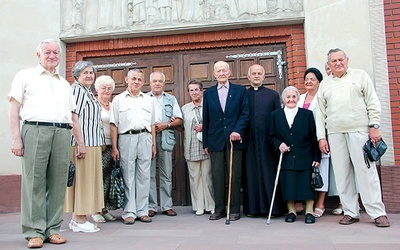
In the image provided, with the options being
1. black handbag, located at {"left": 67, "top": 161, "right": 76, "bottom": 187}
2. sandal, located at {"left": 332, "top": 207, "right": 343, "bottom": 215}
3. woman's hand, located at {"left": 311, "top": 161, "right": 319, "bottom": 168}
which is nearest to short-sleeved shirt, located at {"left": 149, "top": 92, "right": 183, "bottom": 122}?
black handbag, located at {"left": 67, "top": 161, "right": 76, "bottom": 187}

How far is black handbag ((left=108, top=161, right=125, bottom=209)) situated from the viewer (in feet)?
17.4

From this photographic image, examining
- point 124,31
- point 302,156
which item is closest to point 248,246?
→ point 302,156

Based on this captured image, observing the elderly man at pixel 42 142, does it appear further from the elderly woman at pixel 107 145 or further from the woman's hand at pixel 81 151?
the elderly woman at pixel 107 145

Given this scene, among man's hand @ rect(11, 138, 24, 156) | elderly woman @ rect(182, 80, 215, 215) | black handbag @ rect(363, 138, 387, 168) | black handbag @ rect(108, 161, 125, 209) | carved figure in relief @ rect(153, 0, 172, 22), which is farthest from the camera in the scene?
carved figure in relief @ rect(153, 0, 172, 22)

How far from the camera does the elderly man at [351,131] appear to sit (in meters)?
4.80

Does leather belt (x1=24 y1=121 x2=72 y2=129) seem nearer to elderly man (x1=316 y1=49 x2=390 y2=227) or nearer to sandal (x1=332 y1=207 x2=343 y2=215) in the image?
elderly man (x1=316 y1=49 x2=390 y2=227)

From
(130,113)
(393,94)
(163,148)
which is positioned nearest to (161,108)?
(163,148)

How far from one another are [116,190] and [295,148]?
7.91 feet

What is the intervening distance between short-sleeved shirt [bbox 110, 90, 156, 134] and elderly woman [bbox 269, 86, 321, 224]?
1.72m

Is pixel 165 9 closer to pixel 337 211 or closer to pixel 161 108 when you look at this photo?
pixel 161 108

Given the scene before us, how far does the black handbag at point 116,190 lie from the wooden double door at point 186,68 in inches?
74.6

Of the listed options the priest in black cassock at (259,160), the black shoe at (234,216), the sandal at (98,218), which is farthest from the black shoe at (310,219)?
the sandal at (98,218)

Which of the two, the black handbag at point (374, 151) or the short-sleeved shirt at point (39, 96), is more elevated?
the short-sleeved shirt at point (39, 96)

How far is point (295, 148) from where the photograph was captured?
5238 millimetres
